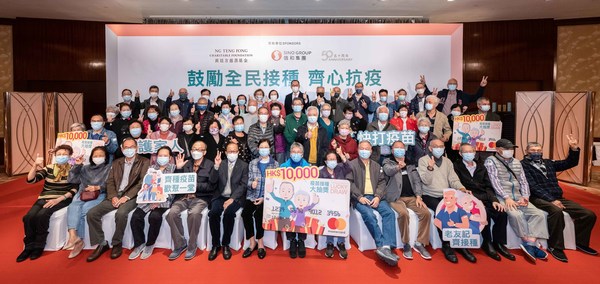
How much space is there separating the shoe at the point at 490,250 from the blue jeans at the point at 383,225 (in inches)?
44.6

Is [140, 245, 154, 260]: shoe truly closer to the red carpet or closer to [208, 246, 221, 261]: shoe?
the red carpet

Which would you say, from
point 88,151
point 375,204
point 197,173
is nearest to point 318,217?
point 375,204

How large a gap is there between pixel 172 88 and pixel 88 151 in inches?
140

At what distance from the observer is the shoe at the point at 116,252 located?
3846mm

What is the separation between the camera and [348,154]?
4.80 metres

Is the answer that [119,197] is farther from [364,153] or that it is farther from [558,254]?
[558,254]

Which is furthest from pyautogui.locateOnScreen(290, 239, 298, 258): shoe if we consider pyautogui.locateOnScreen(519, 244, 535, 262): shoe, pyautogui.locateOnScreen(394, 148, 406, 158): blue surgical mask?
pyautogui.locateOnScreen(519, 244, 535, 262): shoe

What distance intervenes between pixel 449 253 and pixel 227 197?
9.40ft

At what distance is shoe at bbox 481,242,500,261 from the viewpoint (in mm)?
3817

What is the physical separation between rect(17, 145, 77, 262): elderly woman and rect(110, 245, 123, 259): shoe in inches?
34.4

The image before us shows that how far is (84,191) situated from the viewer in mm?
4223

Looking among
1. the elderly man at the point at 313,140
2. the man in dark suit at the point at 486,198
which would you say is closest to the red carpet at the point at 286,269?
the man in dark suit at the point at 486,198

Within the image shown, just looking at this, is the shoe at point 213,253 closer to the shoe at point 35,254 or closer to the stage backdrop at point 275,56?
the shoe at point 35,254

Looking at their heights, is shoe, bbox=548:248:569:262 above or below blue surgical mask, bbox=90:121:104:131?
below
